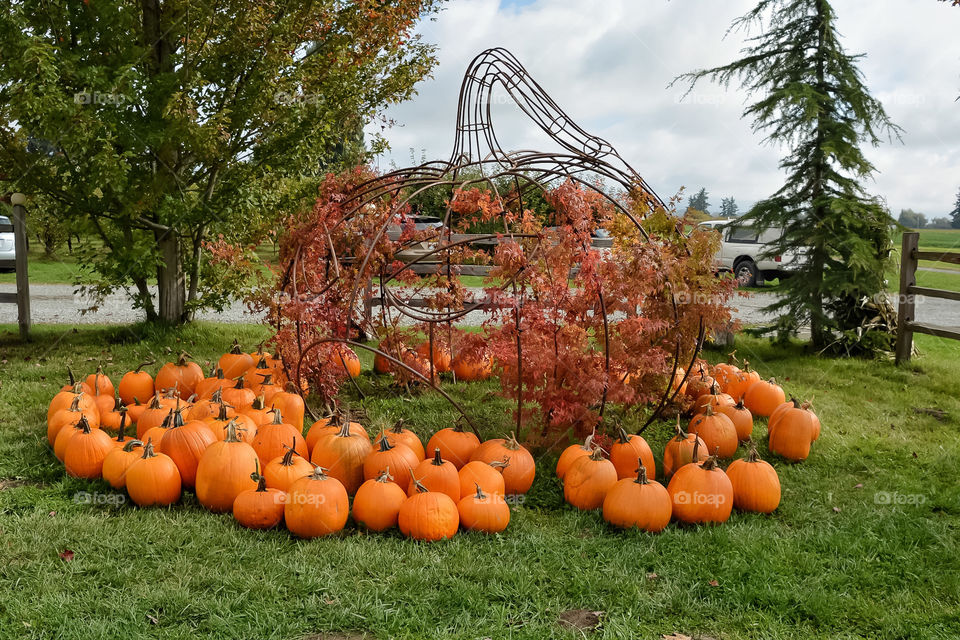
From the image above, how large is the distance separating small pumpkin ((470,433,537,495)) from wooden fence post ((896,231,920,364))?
217 inches

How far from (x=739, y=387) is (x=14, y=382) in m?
6.34

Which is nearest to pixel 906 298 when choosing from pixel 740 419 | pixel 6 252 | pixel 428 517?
pixel 740 419

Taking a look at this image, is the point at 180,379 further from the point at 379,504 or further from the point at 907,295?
the point at 907,295

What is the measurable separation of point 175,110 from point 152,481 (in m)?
4.04

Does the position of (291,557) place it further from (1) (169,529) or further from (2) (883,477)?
(2) (883,477)

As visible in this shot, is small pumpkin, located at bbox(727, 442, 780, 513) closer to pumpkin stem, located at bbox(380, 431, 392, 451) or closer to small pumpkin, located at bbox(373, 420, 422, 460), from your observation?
small pumpkin, located at bbox(373, 420, 422, 460)

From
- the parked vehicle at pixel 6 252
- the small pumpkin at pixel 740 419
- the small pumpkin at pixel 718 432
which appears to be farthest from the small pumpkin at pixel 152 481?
the parked vehicle at pixel 6 252

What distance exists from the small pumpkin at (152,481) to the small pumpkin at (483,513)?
5.15 ft

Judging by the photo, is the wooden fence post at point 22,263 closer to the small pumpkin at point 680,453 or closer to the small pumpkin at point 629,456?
the small pumpkin at point 629,456

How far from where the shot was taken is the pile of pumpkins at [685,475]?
3.49m

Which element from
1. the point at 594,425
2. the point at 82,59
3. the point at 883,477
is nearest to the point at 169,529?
the point at 594,425

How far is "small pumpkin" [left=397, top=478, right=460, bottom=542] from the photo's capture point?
10.9 ft

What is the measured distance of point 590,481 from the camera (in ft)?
12.2

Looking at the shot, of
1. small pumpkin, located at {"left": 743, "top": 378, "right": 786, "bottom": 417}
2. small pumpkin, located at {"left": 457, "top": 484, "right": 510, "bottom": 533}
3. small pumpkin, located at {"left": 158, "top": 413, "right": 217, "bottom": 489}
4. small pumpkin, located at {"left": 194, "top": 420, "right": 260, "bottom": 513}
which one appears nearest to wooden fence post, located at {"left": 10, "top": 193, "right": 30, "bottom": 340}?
small pumpkin, located at {"left": 158, "top": 413, "right": 217, "bottom": 489}
